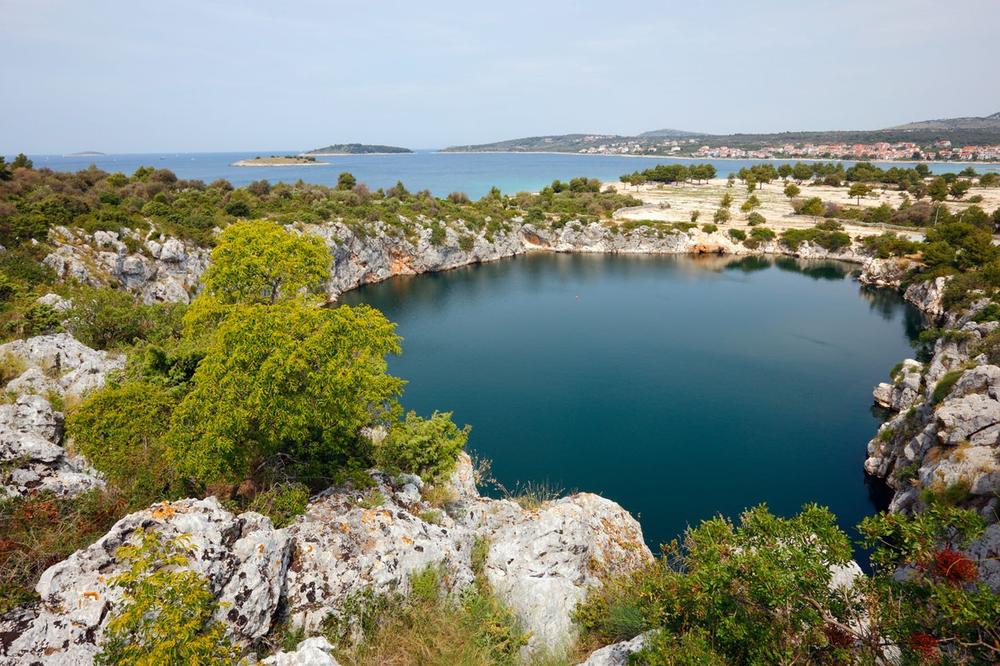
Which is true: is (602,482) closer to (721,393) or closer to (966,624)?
(721,393)

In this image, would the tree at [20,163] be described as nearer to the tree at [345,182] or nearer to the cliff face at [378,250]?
the cliff face at [378,250]

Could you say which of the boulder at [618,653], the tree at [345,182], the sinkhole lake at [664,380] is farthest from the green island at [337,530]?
the tree at [345,182]

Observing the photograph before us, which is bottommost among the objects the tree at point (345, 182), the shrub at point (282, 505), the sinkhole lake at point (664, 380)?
the sinkhole lake at point (664, 380)

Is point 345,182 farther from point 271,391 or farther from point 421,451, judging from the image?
point 271,391

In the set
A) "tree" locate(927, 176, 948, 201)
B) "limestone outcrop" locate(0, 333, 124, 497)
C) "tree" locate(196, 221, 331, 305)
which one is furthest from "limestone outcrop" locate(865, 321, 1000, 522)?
"tree" locate(927, 176, 948, 201)

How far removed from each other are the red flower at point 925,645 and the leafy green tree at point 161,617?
8837 mm

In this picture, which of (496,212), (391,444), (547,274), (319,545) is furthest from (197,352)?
(496,212)

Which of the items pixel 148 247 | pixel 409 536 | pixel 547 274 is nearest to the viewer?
pixel 409 536

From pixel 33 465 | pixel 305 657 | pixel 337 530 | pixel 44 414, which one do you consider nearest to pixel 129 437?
pixel 44 414

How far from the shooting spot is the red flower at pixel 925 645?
216 inches

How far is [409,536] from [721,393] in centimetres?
2980

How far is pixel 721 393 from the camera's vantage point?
35062 mm

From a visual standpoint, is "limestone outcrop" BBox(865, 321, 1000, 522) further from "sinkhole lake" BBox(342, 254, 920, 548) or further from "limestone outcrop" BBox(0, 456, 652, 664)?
"limestone outcrop" BBox(0, 456, 652, 664)

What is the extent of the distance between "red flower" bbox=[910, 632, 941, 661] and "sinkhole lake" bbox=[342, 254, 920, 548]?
17.2m
